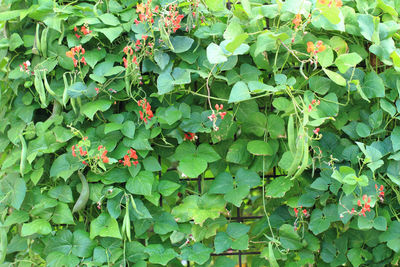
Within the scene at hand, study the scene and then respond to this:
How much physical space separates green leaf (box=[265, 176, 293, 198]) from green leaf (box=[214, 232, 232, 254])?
239mm

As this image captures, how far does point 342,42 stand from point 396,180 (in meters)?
0.57

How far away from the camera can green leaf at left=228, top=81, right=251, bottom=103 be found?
1.71 metres

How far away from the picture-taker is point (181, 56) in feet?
6.26

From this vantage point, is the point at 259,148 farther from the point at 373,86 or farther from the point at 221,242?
the point at 373,86

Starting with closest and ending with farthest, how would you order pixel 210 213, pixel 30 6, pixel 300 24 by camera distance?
1. pixel 300 24
2. pixel 210 213
3. pixel 30 6

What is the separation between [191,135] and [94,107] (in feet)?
1.33

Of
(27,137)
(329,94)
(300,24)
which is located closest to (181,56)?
(300,24)

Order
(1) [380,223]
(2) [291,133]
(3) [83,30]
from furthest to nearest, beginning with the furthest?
(3) [83,30], (1) [380,223], (2) [291,133]

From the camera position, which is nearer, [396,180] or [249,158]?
[396,180]

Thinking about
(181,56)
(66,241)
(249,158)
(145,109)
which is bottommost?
(66,241)

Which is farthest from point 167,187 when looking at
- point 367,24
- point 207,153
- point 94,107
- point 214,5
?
point 367,24

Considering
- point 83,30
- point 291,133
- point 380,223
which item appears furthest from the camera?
point 83,30

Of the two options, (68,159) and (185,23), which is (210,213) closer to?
(68,159)

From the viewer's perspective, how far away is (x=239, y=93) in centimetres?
173
